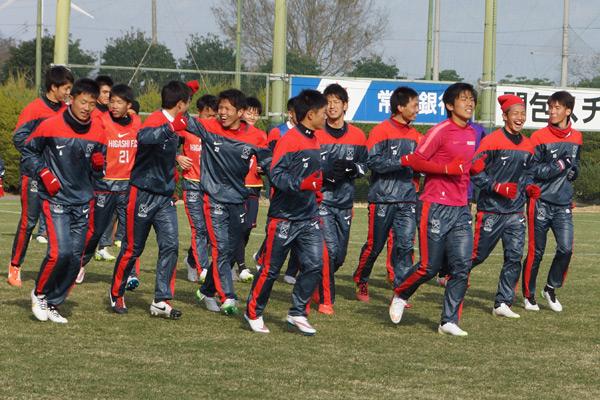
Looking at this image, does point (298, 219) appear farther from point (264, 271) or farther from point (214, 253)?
point (214, 253)

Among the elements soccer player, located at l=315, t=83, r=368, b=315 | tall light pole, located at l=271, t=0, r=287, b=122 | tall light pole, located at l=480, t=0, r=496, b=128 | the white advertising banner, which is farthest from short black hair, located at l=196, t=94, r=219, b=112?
the white advertising banner

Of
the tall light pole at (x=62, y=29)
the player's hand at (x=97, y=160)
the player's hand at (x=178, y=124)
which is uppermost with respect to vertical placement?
the tall light pole at (x=62, y=29)

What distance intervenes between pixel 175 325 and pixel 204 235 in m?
2.95

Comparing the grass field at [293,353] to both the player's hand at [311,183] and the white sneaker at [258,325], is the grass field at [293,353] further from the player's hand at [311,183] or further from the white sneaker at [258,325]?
the player's hand at [311,183]

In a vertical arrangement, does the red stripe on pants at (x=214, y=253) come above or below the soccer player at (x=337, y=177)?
below

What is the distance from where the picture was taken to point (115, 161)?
12359mm

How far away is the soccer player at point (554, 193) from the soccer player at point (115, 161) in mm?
4047

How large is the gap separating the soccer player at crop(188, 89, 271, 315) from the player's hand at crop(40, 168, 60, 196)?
131 cm

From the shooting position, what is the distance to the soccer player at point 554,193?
1133cm

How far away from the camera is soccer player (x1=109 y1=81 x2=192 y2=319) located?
10148mm

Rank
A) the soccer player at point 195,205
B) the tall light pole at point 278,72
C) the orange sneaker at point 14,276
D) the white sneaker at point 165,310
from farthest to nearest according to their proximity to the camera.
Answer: the tall light pole at point 278,72 → the soccer player at point 195,205 → the orange sneaker at point 14,276 → the white sneaker at point 165,310

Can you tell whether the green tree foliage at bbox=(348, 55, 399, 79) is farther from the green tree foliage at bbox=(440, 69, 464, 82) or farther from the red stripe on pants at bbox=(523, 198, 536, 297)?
the red stripe on pants at bbox=(523, 198, 536, 297)

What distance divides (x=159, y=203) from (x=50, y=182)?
1258 mm

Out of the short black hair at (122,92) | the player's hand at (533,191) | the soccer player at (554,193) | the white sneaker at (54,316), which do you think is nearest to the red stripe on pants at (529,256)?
the soccer player at (554,193)
